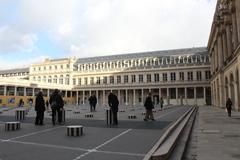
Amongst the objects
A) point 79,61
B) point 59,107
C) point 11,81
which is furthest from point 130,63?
point 59,107

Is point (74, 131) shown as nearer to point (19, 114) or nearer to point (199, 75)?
point (19, 114)

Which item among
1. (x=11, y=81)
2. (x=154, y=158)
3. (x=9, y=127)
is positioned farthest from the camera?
(x=11, y=81)

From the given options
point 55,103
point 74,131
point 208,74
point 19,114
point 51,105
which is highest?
point 208,74

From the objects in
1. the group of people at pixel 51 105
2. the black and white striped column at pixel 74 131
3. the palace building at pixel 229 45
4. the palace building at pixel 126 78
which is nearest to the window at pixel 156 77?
the palace building at pixel 126 78

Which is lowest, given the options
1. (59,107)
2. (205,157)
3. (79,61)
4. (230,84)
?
(205,157)

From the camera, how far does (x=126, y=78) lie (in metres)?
90.2

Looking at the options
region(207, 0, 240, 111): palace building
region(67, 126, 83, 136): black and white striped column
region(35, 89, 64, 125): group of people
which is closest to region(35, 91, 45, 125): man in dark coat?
region(35, 89, 64, 125): group of people

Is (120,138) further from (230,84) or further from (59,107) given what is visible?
(230,84)

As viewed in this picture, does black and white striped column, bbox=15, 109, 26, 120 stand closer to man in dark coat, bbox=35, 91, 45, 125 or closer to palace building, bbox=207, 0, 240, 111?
man in dark coat, bbox=35, 91, 45, 125

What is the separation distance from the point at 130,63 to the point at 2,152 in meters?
85.3

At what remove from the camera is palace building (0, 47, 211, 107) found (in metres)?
77.3

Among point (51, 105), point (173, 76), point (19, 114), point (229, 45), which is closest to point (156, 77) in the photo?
point (173, 76)

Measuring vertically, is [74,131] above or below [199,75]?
below

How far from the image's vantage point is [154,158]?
5824mm
